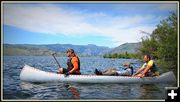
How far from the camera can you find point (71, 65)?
13.0ft

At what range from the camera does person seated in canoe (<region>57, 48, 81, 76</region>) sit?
13.0 ft

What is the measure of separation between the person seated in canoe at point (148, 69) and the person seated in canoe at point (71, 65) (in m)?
0.80

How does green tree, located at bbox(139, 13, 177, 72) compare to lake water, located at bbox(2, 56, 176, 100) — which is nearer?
lake water, located at bbox(2, 56, 176, 100)

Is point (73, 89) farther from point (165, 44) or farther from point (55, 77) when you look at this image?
point (165, 44)

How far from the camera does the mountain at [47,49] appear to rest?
13.0 ft

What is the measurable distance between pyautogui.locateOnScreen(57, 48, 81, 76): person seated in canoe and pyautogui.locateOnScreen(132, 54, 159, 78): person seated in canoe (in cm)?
80

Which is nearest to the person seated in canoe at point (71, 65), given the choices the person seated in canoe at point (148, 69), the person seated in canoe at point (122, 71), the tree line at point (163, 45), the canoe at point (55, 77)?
the canoe at point (55, 77)

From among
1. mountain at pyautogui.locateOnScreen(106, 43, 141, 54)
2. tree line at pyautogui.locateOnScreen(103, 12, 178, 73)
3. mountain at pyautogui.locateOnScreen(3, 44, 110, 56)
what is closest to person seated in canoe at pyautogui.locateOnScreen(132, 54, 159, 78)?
tree line at pyautogui.locateOnScreen(103, 12, 178, 73)

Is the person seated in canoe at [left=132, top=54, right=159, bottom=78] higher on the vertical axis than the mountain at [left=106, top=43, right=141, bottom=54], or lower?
lower

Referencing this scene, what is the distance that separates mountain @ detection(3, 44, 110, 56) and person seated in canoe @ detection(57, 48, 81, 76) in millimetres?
65

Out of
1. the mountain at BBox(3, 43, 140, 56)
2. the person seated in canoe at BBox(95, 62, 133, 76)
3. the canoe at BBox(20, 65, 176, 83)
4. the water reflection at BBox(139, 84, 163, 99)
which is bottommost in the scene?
the water reflection at BBox(139, 84, 163, 99)

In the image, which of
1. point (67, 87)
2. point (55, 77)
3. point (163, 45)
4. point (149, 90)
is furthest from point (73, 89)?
point (163, 45)

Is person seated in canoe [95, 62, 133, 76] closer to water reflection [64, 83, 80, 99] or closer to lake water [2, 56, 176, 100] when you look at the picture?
lake water [2, 56, 176, 100]

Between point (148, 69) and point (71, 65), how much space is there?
105 centimetres
